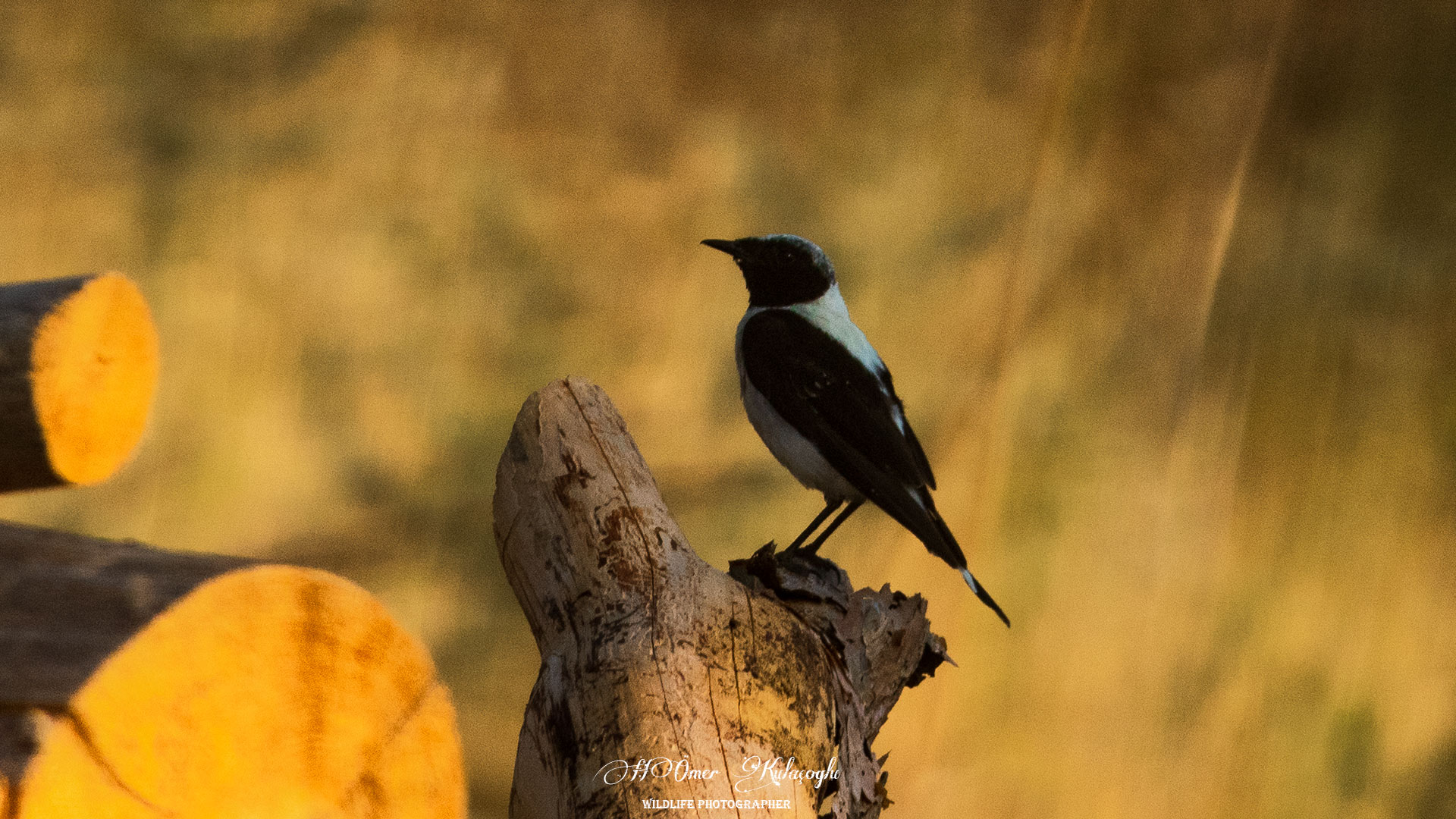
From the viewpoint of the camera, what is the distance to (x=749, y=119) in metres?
2.21

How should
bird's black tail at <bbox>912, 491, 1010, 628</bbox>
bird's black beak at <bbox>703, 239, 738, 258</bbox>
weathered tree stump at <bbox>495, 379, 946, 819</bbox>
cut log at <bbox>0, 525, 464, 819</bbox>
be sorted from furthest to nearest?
bird's black beak at <bbox>703, 239, 738, 258</bbox>, bird's black tail at <bbox>912, 491, 1010, 628</bbox>, weathered tree stump at <bbox>495, 379, 946, 819</bbox>, cut log at <bbox>0, 525, 464, 819</bbox>

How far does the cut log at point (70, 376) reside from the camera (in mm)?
641

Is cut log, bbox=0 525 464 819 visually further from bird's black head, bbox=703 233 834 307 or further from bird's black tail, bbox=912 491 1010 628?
bird's black head, bbox=703 233 834 307

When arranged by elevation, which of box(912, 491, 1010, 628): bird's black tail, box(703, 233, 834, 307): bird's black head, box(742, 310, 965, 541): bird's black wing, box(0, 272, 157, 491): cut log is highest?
box(703, 233, 834, 307): bird's black head

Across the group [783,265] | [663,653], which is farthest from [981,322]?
[663,653]

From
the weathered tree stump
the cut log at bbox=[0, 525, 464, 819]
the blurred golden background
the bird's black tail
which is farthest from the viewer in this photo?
the blurred golden background

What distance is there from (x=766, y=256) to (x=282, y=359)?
3.33 feet

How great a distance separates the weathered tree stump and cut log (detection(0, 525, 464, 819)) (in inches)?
8.2

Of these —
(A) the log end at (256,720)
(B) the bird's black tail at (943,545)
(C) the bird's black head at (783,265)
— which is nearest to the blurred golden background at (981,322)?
(C) the bird's black head at (783,265)

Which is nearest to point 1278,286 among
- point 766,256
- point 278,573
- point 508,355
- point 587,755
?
point 766,256

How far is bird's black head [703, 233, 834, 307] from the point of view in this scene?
1587 millimetres

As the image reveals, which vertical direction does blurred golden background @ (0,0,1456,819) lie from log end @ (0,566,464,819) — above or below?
above

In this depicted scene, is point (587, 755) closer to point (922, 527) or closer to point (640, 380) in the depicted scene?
point (922, 527)

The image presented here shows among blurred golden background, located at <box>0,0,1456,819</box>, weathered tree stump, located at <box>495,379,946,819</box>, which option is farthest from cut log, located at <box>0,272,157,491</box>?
blurred golden background, located at <box>0,0,1456,819</box>
